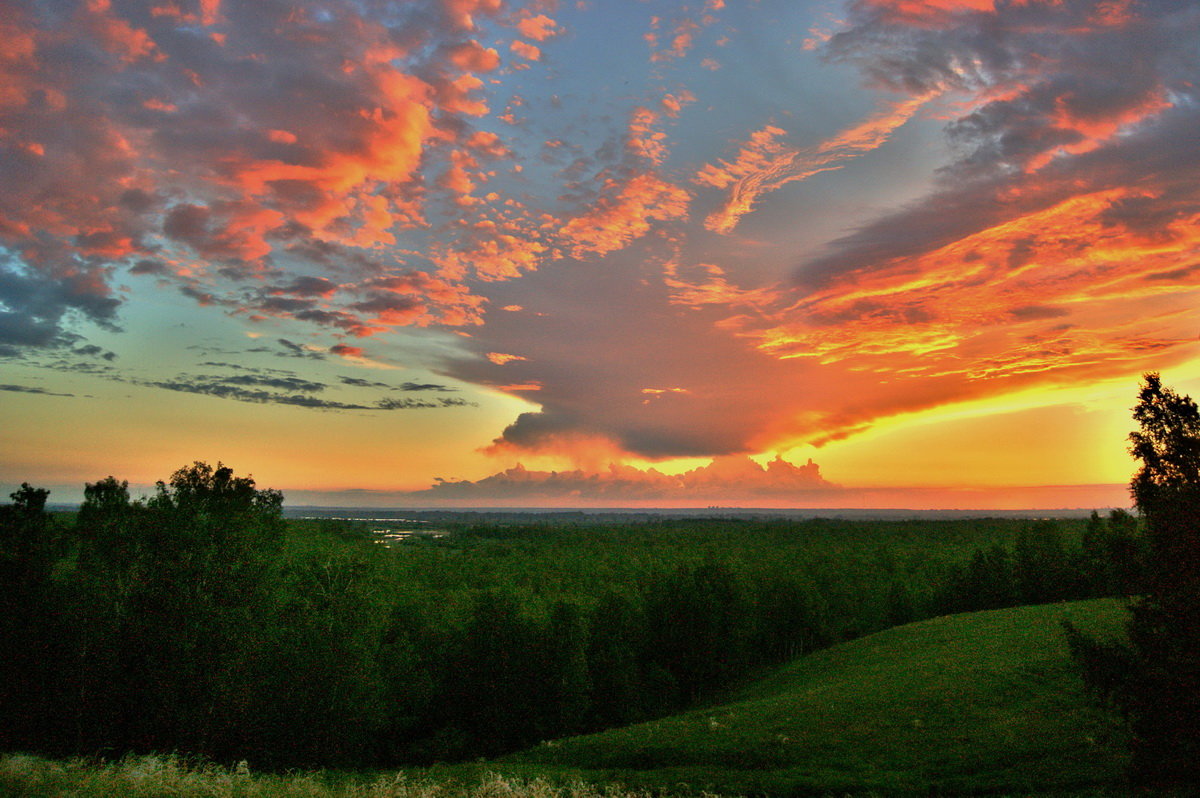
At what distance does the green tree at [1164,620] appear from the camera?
21359 millimetres

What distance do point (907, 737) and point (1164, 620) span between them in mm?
17278

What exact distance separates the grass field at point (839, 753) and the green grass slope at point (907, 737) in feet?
0.34

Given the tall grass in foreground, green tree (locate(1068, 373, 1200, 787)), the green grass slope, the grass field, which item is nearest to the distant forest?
green tree (locate(1068, 373, 1200, 787))

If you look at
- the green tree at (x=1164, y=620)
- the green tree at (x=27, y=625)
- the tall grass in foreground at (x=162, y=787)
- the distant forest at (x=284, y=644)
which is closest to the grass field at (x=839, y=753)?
the tall grass in foreground at (x=162, y=787)

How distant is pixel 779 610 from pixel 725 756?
60533mm

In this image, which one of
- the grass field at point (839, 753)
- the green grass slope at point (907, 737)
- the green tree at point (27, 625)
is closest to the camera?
the grass field at point (839, 753)

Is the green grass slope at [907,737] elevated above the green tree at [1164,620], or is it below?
below

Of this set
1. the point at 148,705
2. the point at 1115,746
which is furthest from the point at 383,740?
the point at 1115,746

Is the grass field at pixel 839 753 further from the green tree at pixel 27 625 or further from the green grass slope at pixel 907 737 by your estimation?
the green tree at pixel 27 625

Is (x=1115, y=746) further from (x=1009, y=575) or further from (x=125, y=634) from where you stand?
(x=1009, y=575)

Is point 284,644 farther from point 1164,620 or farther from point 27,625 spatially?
point 1164,620

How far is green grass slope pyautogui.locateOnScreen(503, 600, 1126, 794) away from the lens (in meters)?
29.4

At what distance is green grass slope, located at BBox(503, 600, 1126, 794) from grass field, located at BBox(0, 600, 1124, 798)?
10 cm

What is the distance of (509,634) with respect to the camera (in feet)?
211
